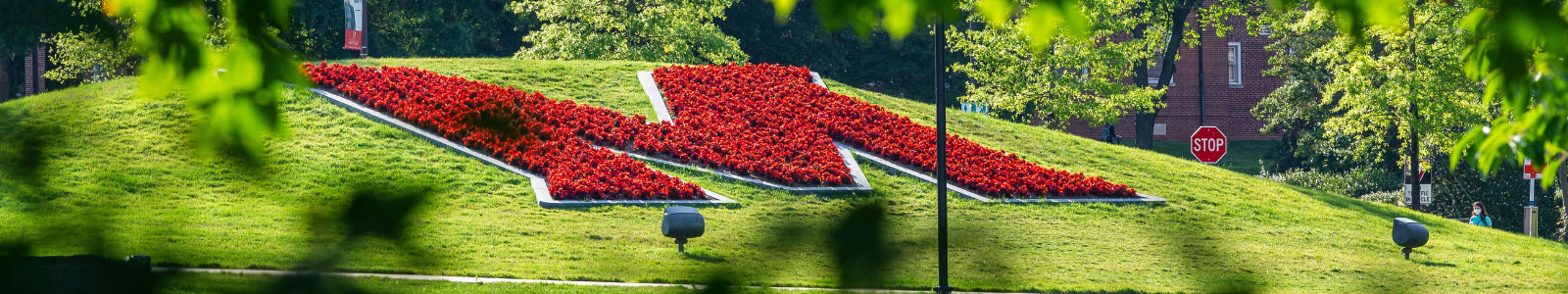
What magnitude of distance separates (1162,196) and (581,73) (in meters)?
9.09

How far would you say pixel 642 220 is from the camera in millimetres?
12141

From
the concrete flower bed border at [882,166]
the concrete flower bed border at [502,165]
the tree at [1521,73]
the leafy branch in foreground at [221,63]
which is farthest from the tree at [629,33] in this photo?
the leafy branch in foreground at [221,63]

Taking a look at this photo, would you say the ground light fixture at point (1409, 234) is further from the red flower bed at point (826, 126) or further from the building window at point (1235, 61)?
the building window at point (1235, 61)

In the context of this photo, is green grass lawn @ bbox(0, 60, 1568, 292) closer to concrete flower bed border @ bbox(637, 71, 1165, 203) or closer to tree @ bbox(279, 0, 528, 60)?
concrete flower bed border @ bbox(637, 71, 1165, 203)

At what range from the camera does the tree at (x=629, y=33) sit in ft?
77.1

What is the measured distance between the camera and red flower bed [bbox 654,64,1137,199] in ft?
49.6

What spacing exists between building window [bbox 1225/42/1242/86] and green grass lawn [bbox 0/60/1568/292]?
21461 mm

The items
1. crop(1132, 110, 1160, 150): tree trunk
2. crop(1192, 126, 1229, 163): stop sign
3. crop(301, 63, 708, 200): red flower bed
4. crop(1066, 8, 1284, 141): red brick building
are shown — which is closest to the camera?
crop(301, 63, 708, 200): red flower bed

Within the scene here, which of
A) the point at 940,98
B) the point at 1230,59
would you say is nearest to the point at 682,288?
the point at 940,98

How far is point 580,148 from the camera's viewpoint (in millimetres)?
13922

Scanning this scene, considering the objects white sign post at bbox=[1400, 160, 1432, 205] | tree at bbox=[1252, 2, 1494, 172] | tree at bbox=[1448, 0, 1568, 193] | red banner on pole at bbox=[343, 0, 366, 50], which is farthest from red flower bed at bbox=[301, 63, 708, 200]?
white sign post at bbox=[1400, 160, 1432, 205]

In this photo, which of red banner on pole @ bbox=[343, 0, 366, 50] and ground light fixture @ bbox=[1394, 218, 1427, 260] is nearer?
ground light fixture @ bbox=[1394, 218, 1427, 260]

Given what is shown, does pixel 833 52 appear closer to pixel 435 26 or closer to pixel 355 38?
pixel 435 26

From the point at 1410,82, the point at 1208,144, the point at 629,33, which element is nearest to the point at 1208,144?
the point at 1208,144
